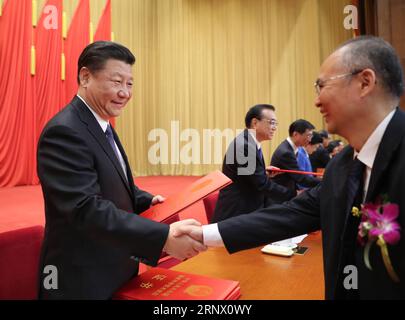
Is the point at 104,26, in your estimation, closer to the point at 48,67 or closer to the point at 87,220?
the point at 48,67

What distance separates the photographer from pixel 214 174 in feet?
4.74

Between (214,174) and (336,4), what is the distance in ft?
32.6

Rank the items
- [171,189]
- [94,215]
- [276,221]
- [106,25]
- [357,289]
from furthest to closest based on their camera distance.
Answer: [106,25], [171,189], [276,221], [94,215], [357,289]

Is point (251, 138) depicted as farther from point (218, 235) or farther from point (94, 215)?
point (94, 215)

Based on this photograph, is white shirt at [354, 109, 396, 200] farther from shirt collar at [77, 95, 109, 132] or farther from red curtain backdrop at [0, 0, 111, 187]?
red curtain backdrop at [0, 0, 111, 187]

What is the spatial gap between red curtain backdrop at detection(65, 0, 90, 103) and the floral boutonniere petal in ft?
26.8

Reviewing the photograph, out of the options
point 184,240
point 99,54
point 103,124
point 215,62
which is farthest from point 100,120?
point 215,62

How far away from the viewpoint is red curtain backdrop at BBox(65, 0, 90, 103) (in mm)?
8188

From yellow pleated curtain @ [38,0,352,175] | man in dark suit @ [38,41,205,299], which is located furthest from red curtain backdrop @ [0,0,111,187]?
man in dark suit @ [38,41,205,299]

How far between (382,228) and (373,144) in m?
0.27

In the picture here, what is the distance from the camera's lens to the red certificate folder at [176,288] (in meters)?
1.10

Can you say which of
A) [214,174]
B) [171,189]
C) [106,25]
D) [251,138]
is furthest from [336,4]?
[214,174]

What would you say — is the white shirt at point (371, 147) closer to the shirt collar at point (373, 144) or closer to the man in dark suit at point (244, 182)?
the shirt collar at point (373, 144)

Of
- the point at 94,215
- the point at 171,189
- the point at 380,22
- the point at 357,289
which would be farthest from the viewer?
the point at 171,189
